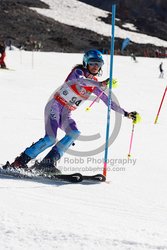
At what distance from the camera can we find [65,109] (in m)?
5.85

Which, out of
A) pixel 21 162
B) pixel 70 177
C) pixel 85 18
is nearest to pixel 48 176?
pixel 70 177

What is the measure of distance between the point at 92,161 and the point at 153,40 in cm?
5974

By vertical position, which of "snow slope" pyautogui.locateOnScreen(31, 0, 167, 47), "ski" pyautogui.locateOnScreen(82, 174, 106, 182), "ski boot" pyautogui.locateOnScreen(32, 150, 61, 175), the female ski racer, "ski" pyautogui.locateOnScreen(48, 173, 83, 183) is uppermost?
"snow slope" pyautogui.locateOnScreen(31, 0, 167, 47)

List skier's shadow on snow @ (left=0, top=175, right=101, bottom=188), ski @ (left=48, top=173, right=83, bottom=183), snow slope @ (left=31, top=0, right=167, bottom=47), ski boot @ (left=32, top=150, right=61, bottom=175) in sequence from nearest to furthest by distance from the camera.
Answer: skier's shadow on snow @ (left=0, top=175, right=101, bottom=188) → ski @ (left=48, top=173, right=83, bottom=183) → ski boot @ (left=32, top=150, right=61, bottom=175) → snow slope @ (left=31, top=0, right=167, bottom=47)

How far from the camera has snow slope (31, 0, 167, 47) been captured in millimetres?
63281

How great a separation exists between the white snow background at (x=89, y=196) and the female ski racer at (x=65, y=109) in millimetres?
566

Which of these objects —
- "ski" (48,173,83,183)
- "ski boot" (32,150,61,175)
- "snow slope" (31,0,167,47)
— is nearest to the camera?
"ski" (48,173,83,183)

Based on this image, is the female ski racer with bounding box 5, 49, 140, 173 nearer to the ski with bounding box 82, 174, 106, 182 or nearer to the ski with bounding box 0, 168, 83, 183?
the ski with bounding box 0, 168, 83, 183

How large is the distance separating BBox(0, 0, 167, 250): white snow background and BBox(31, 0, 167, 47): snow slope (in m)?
50.7

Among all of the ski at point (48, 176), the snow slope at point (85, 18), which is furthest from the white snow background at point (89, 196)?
the snow slope at point (85, 18)

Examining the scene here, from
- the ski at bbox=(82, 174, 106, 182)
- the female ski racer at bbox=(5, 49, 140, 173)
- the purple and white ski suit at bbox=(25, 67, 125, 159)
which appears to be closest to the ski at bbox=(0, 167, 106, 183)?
the ski at bbox=(82, 174, 106, 182)

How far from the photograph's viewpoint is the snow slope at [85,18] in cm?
6328

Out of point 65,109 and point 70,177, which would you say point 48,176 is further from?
point 65,109

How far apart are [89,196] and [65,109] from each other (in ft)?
4.56
